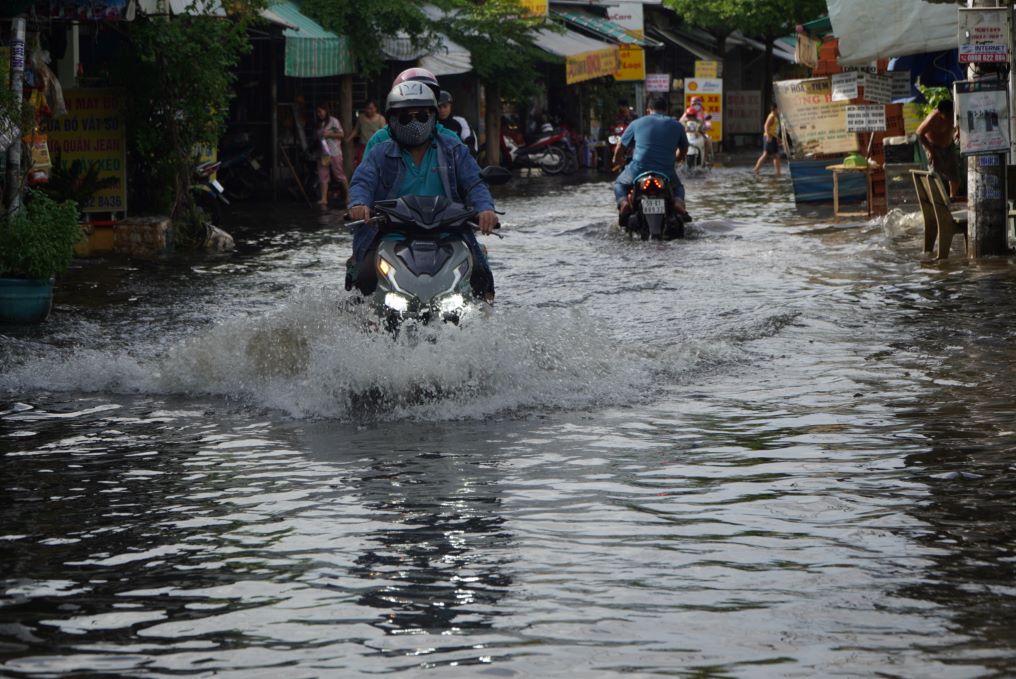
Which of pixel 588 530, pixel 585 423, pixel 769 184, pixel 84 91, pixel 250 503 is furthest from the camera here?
pixel 769 184

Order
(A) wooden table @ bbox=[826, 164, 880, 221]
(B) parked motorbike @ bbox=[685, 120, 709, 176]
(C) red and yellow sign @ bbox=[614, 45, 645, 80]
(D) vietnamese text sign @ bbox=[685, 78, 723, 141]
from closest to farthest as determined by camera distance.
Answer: (A) wooden table @ bbox=[826, 164, 880, 221], (B) parked motorbike @ bbox=[685, 120, 709, 176], (D) vietnamese text sign @ bbox=[685, 78, 723, 141], (C) red and yellow sign @ bbox=[614, 45, 645, 80]

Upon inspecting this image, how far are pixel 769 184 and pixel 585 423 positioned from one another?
74.6 feet

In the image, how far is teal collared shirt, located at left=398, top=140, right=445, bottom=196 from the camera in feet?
29.0

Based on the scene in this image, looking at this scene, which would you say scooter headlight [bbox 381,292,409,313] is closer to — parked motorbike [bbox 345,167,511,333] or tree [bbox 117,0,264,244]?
parked motorbike [bbox 345,167,511,333]

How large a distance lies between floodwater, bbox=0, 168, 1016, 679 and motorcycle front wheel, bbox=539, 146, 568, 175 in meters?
24.1

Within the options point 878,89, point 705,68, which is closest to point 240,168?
point 878,89

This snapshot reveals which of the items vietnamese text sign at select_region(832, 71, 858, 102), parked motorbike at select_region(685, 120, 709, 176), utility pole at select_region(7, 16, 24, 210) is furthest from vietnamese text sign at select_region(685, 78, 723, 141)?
utility pole at select_region(7, 16, 24, 210)

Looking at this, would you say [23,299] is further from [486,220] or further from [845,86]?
[845,86]

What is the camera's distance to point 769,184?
29938 millimetres

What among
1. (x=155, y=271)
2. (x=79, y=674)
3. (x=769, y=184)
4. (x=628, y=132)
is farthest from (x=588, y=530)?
(x=769, y=184)

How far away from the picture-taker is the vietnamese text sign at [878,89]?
1942cm

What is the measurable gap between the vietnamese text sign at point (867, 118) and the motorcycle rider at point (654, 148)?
2741 mm

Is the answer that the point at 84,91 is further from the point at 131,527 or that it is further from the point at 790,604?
the point at 790,604

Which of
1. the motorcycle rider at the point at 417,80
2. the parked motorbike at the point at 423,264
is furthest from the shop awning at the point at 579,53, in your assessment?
the parked motorbike at the point at 423,264
